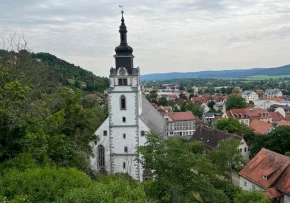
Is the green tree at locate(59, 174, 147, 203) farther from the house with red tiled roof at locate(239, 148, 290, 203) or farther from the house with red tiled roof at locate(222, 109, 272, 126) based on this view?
the house with red tiled roof at locate(222, 109, 272, 126)

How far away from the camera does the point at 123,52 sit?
2730 cm

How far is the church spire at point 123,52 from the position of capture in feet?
89.2

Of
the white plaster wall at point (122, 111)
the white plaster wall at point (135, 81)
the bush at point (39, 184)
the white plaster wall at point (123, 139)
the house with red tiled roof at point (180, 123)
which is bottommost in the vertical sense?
the house with red tiled roof at point (180, 123)

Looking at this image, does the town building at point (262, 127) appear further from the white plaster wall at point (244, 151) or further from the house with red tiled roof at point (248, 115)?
the house with red tiled roof at point (248, 115)

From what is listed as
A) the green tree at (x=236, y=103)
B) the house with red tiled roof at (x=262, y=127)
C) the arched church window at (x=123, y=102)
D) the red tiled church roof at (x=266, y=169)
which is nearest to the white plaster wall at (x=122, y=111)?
the arched church window at (x=123, y=102)

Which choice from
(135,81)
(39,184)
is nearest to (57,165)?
(39,184)

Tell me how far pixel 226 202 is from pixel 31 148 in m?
12.9

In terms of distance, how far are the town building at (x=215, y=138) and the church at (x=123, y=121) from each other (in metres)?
16.0

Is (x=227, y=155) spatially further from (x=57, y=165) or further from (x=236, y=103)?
(x=236, y=103)

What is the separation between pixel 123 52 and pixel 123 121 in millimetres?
6791

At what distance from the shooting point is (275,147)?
34.4 meters

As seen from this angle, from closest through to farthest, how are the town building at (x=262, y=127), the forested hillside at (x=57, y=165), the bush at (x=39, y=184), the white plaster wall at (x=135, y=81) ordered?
the forested hillside at (x=57, y=165)
the bush at (x=39, y=184)
the white plaster wall at (x=135, y=81)
the town building at (x=262, y=127)

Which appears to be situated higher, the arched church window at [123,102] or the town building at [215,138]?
the arched church window at [123,102]

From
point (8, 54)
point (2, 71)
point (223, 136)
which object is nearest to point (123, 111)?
point (8, 54)
